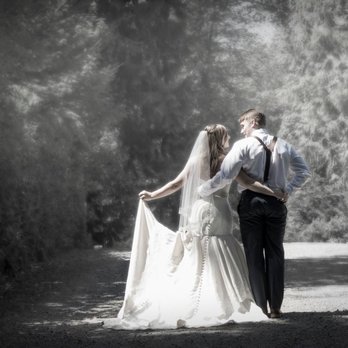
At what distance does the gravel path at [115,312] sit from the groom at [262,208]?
352mm

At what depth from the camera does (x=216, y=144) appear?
23.7ft

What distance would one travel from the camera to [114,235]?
840 inches

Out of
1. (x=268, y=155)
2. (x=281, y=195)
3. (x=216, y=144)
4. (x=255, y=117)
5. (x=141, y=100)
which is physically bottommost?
(x=281, y=195)

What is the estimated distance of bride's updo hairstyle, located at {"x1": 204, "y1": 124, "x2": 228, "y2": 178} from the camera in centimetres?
718

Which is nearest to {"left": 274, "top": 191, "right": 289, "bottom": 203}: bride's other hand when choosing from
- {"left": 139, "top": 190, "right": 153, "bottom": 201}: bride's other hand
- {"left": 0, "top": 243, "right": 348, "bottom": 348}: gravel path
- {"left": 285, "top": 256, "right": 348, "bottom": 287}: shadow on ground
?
{"left": 0, "top": 243, "right": 348, "bottom": 348}: gravel path

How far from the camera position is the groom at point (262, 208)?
7.00 meters

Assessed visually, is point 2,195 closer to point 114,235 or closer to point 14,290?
point 14,290

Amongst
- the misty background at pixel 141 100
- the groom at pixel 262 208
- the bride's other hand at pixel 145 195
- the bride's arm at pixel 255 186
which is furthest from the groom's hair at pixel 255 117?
the misty background at pixel 141 100

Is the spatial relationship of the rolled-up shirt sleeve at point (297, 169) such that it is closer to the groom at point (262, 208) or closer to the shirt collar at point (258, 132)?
the groom at point (262, 208)

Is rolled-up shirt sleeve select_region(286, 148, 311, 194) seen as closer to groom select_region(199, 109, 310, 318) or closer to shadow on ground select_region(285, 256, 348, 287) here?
groom select_region(199, 109, 310, 318)

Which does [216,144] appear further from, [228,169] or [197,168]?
[228,169]

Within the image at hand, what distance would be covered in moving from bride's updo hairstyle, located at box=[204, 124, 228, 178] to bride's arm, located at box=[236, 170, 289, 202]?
1.08 ft

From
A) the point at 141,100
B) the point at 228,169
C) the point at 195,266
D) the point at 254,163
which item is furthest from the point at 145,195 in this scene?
the point at 141,100

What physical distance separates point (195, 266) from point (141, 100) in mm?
14917
